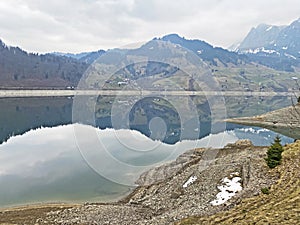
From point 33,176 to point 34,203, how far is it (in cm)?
1016

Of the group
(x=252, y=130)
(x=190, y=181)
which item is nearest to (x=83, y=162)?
(x=190, y=181)

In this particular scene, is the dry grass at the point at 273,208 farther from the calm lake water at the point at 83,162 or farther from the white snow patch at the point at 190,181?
the calm lake water at the point at 83,162

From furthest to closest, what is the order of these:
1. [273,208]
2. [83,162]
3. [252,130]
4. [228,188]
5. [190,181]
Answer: [252,130]
[83,162]
[190,181]
[228,188]
[273,208]

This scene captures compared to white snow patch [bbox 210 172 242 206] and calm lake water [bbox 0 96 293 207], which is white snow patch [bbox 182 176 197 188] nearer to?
white snow patch [bbox 210 172 242 206]

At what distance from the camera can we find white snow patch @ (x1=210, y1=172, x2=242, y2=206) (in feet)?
75.7

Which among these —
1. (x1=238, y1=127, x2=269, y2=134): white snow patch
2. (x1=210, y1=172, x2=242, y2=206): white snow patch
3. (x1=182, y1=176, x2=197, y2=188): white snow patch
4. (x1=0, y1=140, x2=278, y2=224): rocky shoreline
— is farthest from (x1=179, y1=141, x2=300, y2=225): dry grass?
(x1=238, y1=127, x2=269, y2=134): white snow patch

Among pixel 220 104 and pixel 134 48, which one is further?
pixel 220 104

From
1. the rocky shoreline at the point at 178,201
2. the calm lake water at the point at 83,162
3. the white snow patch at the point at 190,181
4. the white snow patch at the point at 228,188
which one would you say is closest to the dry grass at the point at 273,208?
the rocky shoreline at the point at 178,201

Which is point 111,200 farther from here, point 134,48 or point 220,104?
point 220,104

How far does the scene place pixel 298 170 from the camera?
2355 cm

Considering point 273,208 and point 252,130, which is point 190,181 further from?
point 252,130

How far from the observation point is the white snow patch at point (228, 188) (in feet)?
75.7

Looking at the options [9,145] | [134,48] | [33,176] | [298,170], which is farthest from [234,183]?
[9,145]

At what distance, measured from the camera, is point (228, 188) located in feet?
82.8
